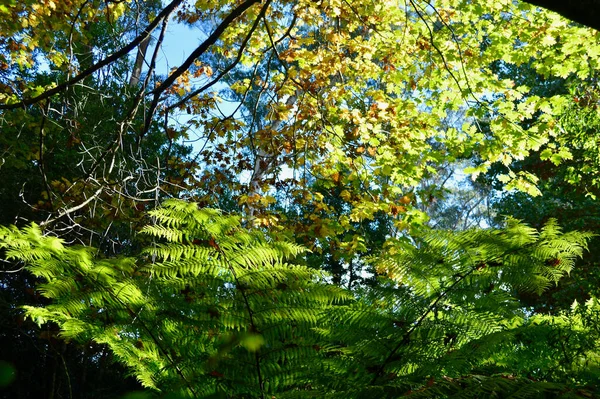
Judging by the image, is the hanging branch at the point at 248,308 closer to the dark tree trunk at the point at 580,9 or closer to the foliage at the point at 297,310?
the foliage at the point at 297,310

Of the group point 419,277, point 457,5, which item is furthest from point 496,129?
point 419,277

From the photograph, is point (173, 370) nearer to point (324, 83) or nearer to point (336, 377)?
point (336, 377)

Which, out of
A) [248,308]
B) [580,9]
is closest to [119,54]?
[248,308]

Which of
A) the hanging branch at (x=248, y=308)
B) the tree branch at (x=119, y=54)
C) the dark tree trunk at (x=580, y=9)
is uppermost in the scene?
the tree branch at (x=119, y=54)

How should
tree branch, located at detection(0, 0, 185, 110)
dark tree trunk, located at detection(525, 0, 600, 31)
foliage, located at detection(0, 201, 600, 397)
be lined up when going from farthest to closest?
tree branch, located at detection(0, 0, 185, 110) < foliage, located at detection(0, 201, 600, 397) < dark tree trunk, located at detection(525, 0, 600, 31)

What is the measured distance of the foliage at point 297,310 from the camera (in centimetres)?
223

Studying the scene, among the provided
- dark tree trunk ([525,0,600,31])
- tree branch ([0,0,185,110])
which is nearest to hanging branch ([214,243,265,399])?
dark tree trunk ([525,0,600,31])

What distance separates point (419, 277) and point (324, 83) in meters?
4.54

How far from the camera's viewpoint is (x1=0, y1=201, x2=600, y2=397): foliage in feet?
7.30

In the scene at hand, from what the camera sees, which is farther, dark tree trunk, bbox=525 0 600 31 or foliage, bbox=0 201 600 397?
foliage, bbox=0 201 600 397

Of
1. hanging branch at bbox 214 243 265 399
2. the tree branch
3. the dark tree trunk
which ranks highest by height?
the tree branch

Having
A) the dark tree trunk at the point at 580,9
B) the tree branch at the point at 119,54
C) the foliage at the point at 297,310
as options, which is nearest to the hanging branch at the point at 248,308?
the foliage at the point at 297,310

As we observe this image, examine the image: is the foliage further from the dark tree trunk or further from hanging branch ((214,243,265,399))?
the dark tree trunk

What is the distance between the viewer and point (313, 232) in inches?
259
